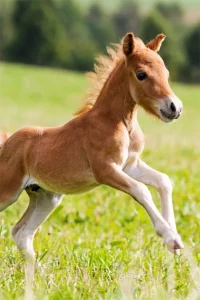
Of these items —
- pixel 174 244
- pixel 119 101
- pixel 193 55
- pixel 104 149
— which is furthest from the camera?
pixel 193 55

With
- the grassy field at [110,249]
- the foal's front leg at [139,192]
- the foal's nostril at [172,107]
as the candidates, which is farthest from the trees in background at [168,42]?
the foal's nostril at [172,107]

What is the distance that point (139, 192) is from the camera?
550cm

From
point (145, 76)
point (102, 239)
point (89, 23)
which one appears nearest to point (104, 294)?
point (145, 76)

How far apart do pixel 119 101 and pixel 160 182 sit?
0.63m

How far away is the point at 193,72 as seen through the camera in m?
96.9

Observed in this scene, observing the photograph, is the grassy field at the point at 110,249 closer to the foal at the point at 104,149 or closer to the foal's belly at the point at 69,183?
the foal at the point at 104,149

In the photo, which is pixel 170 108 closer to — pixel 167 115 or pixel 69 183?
pixel 167 115

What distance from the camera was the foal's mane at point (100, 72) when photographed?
621cm

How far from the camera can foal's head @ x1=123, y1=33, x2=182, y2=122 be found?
18.0 feet

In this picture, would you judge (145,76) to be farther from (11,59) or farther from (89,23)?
(89,23)

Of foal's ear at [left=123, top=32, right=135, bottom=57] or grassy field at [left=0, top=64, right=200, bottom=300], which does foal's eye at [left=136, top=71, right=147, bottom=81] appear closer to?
foal's ear at [left=123, top=32, right=135, bottom=57]

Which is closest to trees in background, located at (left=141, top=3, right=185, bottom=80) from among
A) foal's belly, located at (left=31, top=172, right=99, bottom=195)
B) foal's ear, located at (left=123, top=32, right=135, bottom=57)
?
foal's belly, located at (left=31, top=172, right=99, bottom=195)

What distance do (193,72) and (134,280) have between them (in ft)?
304

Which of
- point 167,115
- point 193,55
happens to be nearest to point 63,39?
point 193,55
